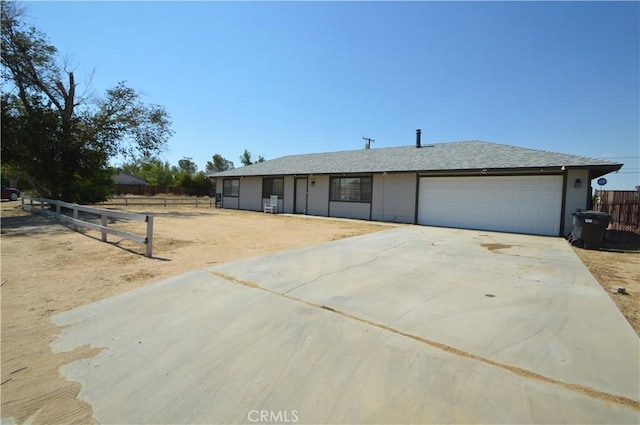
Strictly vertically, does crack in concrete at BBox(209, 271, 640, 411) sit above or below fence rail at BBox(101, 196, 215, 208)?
below

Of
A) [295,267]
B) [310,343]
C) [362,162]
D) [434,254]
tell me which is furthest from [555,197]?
[310,343]

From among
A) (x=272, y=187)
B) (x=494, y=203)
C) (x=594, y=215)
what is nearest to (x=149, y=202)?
(x=272, y=187)

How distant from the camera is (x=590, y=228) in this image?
9.17 m

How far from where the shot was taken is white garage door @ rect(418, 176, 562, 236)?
11586 mm

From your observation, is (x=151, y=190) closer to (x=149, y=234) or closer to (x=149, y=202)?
(x=149, y=202)

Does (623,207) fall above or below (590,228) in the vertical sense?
above

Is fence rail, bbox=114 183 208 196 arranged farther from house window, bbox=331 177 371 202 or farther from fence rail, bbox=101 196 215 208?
house window, bbox=331 177 371 202

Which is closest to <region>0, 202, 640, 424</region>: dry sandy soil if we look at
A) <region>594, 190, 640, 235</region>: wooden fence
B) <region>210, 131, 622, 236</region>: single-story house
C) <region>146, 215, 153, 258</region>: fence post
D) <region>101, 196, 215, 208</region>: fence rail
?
<region>146, 215, 153, 258</region>: fence post

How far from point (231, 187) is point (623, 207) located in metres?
22.8

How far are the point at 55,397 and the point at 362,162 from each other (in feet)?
55.5

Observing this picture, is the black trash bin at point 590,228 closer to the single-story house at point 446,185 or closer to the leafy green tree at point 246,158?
the single-story house at point 446,185

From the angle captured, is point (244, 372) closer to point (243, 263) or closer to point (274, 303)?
point (274, 303)

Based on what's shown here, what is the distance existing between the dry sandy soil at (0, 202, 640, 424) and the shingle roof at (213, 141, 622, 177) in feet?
13.8

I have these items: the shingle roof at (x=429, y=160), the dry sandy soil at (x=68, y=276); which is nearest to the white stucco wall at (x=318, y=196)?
the shingle roof at (x=429, y=160)
